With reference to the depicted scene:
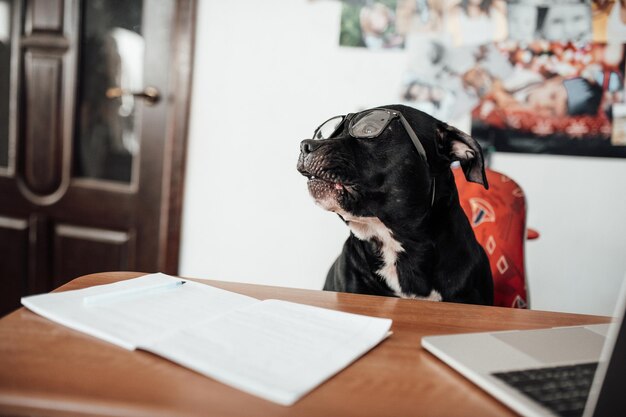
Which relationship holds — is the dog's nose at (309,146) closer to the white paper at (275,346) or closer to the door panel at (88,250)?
the white paper at (275,346)

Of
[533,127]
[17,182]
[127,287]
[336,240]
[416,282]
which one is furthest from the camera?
[17,182]

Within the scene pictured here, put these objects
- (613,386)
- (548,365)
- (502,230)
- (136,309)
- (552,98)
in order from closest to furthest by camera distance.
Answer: (613,386) → (548,365) → (136,309) → (502,230) → (552,98)

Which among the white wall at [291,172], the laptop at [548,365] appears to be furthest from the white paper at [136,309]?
the white wall at [291,172]

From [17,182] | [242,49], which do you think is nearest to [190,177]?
[242,49]

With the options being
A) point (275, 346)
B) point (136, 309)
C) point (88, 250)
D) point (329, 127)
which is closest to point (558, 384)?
point (275, 346)

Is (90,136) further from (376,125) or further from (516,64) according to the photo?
(516,64)

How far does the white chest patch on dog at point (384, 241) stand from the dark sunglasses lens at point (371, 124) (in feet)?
0.66

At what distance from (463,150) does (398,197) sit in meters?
0.19

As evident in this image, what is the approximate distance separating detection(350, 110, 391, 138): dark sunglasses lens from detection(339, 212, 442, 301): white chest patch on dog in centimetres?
20

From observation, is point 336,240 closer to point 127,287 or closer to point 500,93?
point 500,93

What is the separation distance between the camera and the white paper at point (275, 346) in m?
0.48

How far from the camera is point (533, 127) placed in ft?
7.64

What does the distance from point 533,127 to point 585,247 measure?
565mm

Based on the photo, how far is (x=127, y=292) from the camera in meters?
0.71
